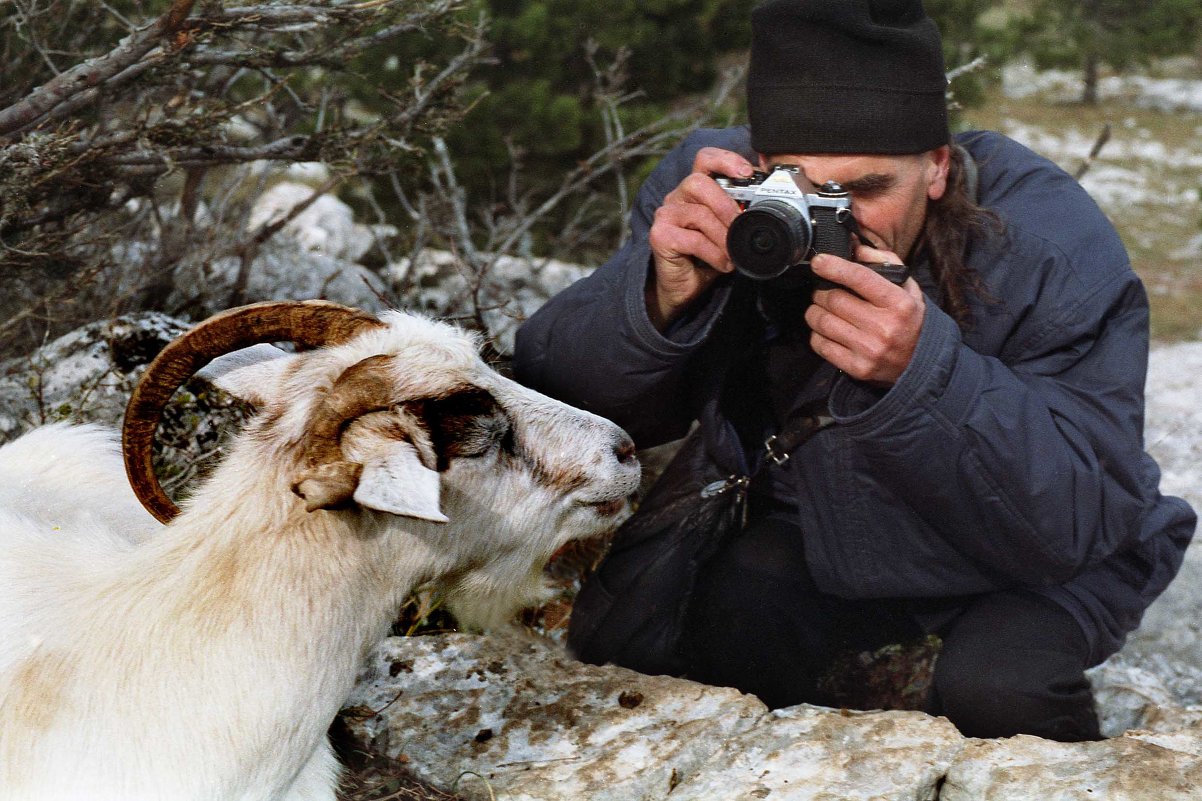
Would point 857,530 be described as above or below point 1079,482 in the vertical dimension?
A: below

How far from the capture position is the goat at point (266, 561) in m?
2.11

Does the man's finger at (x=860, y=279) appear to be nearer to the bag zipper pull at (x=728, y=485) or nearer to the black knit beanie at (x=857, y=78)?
the black knit beanie at (x=857, y=78)

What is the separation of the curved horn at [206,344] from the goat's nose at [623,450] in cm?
57

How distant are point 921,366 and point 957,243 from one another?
2.02ft

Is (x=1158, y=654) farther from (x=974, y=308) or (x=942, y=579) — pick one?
(x=974, y=308)

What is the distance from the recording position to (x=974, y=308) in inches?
121

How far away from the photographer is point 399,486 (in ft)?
6.42

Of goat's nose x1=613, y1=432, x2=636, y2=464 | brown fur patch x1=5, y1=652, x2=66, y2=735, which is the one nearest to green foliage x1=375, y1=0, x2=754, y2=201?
goat's nose x1=613, y1=432, x2=636, y2=464

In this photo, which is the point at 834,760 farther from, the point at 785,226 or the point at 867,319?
the point at 785,226

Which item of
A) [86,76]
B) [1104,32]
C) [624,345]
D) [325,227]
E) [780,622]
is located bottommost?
[1104,32]

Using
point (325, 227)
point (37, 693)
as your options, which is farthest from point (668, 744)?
point (325, 227)

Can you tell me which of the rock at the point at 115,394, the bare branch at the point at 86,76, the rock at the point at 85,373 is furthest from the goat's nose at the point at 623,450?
the rock at the point at 85,373

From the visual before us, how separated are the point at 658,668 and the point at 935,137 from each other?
1.74 m

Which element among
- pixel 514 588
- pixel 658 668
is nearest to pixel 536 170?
pixel 658 668
